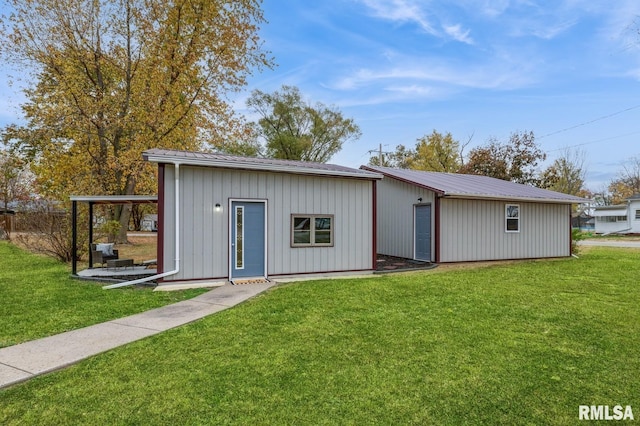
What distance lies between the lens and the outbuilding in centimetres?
773

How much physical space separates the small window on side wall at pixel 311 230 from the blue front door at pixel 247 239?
2.66 feet

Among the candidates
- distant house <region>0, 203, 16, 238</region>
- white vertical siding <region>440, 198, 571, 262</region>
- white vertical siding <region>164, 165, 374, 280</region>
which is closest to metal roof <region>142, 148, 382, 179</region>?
white vertical siding <region>164, 165, 374, 280</region>

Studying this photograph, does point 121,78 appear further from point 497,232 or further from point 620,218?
point 620,218

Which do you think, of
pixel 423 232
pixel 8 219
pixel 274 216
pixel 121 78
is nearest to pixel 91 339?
pixel 274 216

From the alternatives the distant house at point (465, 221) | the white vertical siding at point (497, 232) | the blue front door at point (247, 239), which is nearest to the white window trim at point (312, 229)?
the blue front door at point (247, 239)

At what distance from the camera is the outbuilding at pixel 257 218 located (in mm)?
7727

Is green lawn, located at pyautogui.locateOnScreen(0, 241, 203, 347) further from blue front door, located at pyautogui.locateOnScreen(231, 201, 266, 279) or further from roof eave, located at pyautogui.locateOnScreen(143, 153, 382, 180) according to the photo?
roof eave, located at pyautogui.locateOnScreen(143, 153, 382, 180)

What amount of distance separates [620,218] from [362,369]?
41.2m

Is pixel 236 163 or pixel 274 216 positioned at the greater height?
pixel 236 163

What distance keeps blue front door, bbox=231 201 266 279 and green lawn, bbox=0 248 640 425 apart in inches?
89.1

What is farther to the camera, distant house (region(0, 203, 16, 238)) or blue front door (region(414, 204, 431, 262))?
distant house (region(0, 203, 16, 238))

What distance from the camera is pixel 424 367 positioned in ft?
12.2

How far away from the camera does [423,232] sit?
1227 cm

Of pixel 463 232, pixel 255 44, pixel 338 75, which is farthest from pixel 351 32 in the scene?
pixel 463 232
